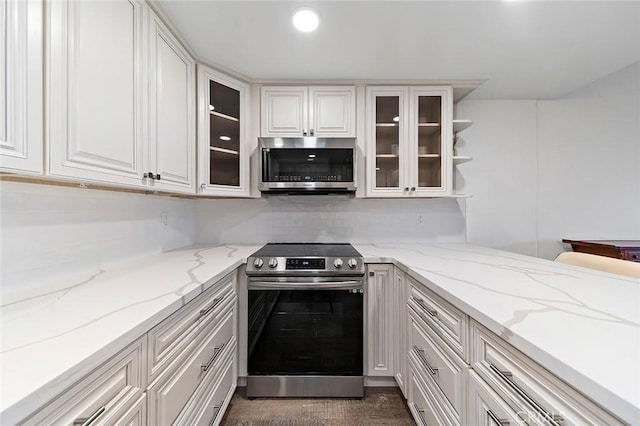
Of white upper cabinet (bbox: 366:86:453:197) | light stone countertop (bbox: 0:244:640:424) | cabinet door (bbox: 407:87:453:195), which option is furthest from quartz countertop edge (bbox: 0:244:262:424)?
cabinet door (bbox: 407:87:453:195)

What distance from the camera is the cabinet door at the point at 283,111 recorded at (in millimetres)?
2104

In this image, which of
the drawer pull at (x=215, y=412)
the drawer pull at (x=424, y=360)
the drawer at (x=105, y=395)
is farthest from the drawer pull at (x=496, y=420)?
the drawer pull at (x=215, y=412)

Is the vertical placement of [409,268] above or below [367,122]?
below

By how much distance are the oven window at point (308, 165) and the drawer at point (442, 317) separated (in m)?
0.97

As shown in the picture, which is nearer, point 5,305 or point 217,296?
point 5,305

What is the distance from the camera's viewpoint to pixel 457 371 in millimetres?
1010

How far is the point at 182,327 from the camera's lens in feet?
3.24

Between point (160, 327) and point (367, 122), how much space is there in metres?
1.91

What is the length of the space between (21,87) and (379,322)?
193 cm

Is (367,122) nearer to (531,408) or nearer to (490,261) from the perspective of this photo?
(490,261)

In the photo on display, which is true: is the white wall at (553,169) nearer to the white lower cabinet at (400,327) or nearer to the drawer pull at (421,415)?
the white lower cabinet at (400,327)

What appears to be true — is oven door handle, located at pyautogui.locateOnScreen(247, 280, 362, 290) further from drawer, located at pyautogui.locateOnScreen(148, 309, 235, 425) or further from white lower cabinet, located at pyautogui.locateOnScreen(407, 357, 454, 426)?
white lower cabinet, located at pyautogui.locateOnScreen(407, 357, 454, 426)

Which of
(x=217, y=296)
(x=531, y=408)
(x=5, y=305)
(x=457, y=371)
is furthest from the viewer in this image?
(x=217, y=296)

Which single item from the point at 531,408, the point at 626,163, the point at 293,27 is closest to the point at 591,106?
the point at 626,163
